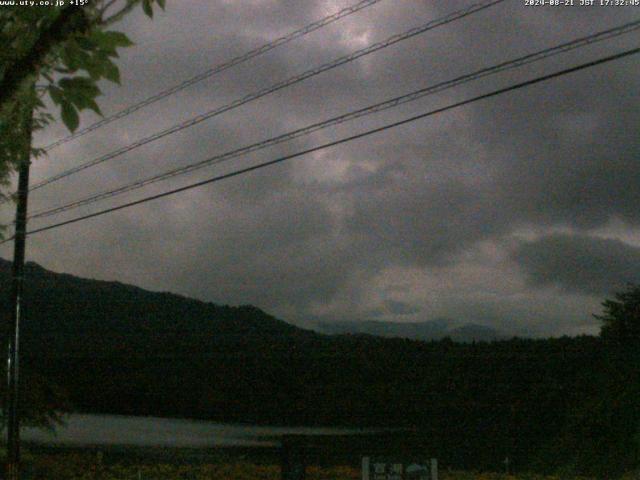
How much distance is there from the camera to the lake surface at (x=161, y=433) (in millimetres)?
28266

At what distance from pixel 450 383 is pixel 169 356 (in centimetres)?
1485

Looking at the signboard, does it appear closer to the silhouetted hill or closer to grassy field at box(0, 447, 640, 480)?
grassy field at box(0, 447, 640, 480)

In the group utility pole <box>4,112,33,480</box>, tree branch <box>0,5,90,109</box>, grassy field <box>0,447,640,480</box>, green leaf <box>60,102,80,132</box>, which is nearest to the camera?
tree branch <box>0,5,90,109</box>

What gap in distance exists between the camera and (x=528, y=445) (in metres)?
22.0

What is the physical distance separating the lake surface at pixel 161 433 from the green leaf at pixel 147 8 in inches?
944

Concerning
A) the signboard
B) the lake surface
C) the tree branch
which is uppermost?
the tree branch

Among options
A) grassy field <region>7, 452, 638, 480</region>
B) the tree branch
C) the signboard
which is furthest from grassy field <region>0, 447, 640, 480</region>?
the tree branch

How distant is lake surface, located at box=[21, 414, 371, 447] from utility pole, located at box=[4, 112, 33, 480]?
8.18m

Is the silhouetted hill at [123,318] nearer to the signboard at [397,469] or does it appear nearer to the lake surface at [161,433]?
the lake surface at [161,433]

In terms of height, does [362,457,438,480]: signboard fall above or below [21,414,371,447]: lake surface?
above

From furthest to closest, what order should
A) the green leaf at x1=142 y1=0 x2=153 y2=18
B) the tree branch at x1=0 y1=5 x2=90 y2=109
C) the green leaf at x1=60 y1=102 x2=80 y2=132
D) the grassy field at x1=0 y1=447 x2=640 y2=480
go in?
the grassy field at x1=0 y1=447 x2=640 y2=480 → the green leaf at x1=142 y1=0 x2=153 y2=18 → the green leaf at x1=60 y1=102 x2=80 y2=132 → the tree branch at x1=0 y1=5 x2=90 y2=109

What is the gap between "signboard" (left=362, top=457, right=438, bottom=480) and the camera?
9586mm

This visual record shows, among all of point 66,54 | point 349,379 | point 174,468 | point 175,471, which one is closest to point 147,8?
point 66,54

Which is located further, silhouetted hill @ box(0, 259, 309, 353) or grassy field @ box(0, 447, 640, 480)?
silhouetted hill @ box(0, 259, 309, 353)
